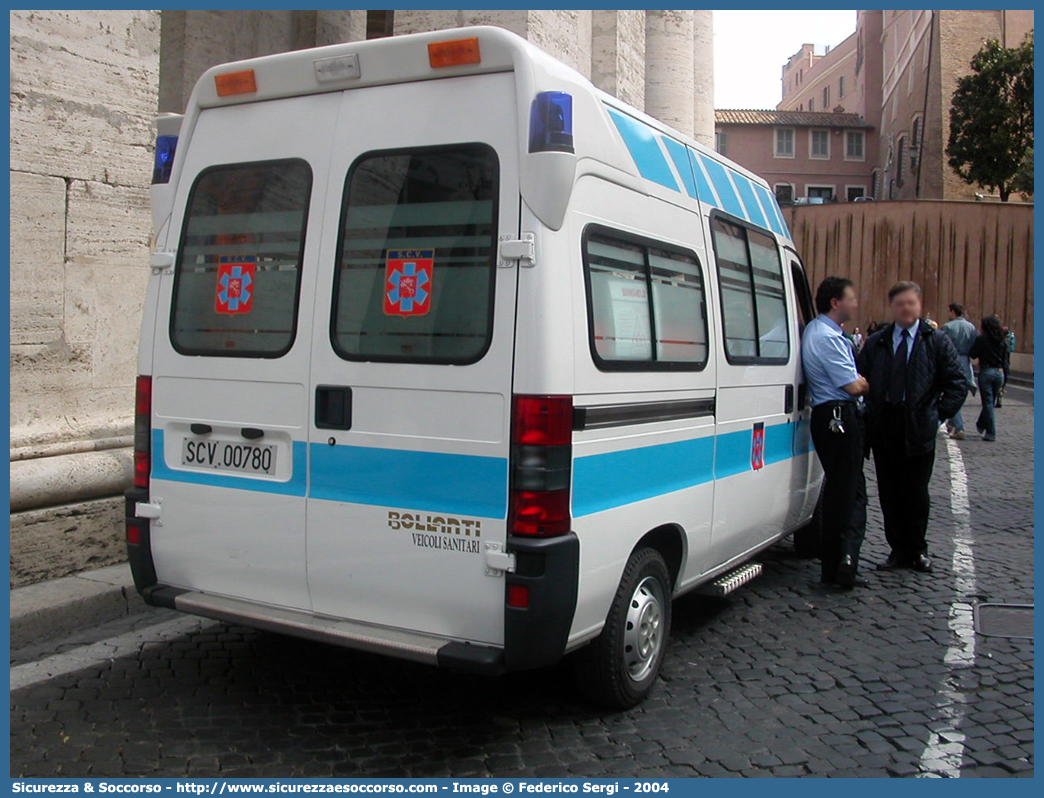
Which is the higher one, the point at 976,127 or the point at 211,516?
the point at 976,127

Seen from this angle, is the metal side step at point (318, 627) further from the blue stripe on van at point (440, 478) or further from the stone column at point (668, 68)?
the stone column at point (668, 68)

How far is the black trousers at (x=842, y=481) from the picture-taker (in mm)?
6062

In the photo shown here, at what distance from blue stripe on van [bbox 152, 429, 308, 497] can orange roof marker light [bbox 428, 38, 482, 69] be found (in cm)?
155

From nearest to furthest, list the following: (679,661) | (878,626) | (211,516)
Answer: (211,516)
(679,661)
(878,626)

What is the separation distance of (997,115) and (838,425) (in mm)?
45337

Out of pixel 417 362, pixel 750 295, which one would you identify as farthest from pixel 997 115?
pixel 417 362

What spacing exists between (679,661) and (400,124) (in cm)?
282

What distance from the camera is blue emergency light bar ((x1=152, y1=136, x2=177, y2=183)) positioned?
A: 14.4 ft

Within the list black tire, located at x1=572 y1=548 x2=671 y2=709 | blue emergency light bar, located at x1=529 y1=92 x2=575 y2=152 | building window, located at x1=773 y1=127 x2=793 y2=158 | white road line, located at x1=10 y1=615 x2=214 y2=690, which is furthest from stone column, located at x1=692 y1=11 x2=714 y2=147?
building window, located at x1=773 y1=127 x2=793 y2=158

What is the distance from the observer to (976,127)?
45281 mm

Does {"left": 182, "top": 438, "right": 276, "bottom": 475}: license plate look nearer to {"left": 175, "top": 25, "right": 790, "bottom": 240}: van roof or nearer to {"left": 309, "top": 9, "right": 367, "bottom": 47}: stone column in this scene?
{"left": 175, "top": 25, "right": 790, "bottom": 240}: van roof
